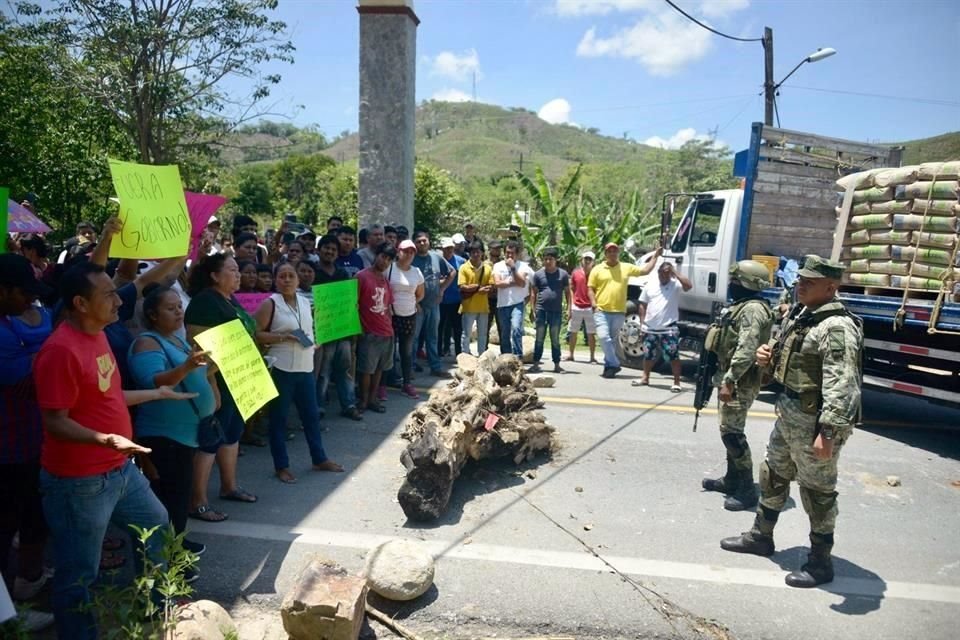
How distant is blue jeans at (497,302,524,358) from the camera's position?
28.6ft

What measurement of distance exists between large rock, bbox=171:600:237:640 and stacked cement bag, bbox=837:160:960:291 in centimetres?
646

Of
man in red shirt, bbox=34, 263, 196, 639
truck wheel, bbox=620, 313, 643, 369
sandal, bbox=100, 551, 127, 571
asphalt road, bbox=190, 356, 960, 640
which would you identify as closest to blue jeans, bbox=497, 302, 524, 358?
truck wheel, bbox=620, 313, 643, 369

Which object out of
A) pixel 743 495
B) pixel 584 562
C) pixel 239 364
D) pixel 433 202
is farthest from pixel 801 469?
pixel 433 202

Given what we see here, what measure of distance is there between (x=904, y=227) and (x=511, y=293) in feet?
14.7

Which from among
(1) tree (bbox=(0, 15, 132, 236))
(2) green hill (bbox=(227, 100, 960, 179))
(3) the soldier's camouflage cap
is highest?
(2) green hill (bbox=(227, 100, 960, 179))

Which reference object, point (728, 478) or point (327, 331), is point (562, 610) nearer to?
point (728, 478)

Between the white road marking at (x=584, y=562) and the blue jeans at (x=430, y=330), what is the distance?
406cm

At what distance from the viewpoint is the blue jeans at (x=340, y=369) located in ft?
19.9

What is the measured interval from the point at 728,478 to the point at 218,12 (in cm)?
1059

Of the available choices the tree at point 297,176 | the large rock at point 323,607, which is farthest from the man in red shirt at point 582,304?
the tree at point 297,176

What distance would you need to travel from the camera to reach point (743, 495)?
4.72 metres

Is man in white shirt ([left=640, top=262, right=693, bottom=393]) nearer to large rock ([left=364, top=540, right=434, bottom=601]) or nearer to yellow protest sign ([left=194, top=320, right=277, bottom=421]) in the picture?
large rock ([left=364, top=540, right=434, bottom=601])

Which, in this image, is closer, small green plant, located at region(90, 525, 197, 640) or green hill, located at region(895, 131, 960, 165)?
small green plant, located at region(90, 525, 197, 640)

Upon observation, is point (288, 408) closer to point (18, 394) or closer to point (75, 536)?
point (18, 394)
